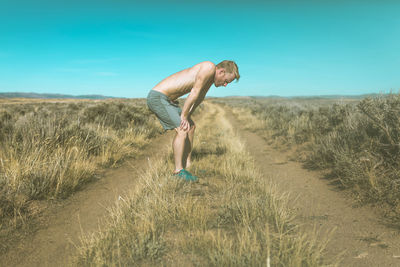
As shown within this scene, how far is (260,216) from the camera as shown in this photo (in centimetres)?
220

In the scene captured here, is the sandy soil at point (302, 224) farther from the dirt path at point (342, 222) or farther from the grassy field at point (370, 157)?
the grassy field at point (370, 157)

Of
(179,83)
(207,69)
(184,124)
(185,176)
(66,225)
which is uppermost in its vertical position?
(207,69)

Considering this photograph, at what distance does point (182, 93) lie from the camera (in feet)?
12.6

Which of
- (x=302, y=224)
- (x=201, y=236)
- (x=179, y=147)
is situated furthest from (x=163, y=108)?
(x=302, y=224)

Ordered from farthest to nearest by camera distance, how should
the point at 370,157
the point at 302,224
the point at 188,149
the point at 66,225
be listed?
the point at 188,149 → the point at 370,157 → the point at 66,225 → the point at 302,224

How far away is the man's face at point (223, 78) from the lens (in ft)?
11.7

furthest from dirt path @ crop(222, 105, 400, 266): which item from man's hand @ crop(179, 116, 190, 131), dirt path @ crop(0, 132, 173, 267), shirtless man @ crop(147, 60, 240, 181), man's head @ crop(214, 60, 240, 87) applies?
dirt path @ crop(0, 132, 173, 267)

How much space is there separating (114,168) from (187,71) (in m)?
2.74

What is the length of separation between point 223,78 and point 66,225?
302 centimetres

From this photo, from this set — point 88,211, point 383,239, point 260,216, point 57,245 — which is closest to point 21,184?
point 88,211

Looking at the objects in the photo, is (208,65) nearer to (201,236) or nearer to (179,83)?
(179,83)

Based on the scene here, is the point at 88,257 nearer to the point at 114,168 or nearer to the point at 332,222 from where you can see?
the point at 332,222

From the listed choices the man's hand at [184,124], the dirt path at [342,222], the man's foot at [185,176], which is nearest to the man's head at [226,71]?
the man's hand at [184,124]

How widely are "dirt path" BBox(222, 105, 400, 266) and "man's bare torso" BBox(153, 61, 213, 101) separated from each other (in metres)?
2.41
